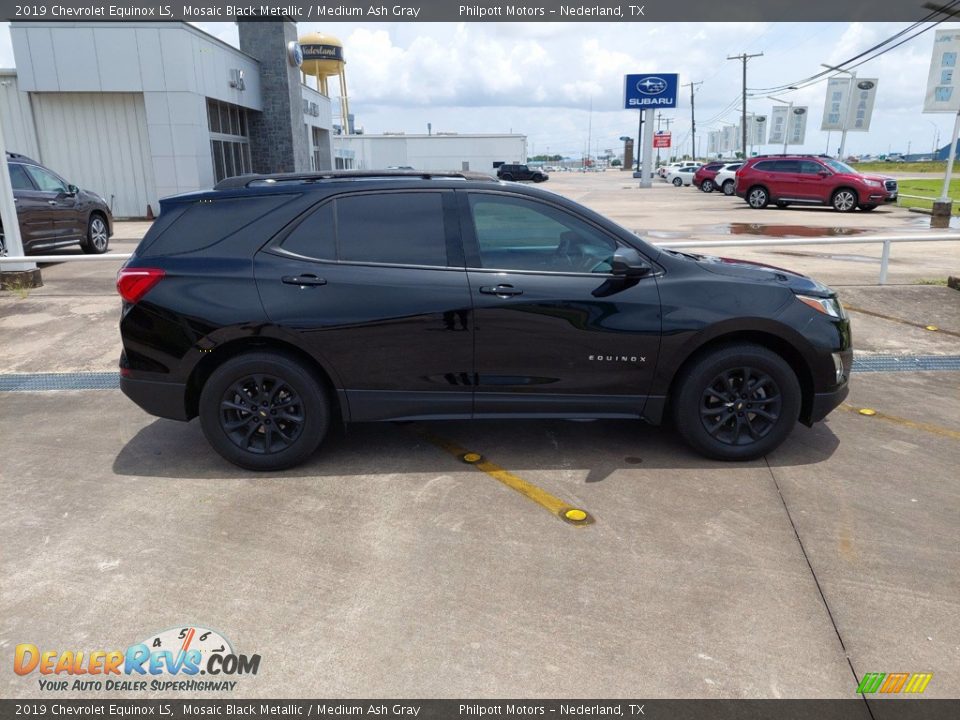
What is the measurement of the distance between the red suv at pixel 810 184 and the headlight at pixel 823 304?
21.5 metres

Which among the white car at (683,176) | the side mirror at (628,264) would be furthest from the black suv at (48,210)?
the white car at (683,176)

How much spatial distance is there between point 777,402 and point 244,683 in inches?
133

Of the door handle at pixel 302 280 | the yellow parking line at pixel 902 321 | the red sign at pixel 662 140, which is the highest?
the red sign at pixel 662 140

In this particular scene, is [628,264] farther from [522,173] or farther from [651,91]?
[522,173]

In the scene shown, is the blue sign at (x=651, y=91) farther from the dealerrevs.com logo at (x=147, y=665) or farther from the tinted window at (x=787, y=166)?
the dealerrevs.com logo at (x=147, y=665)

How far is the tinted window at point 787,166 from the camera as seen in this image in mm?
24156

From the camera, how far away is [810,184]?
23.8 meters

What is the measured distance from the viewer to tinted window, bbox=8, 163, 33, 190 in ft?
38.4

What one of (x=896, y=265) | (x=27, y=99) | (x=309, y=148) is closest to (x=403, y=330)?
(x=896, y=265)

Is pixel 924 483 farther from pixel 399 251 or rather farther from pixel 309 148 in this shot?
pixel 309 148

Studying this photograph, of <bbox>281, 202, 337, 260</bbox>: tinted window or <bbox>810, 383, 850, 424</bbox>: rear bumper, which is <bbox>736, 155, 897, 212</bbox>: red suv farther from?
<bbox>281, 202, 337, 260</bbox>: tinted window

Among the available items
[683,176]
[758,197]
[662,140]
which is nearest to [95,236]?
[758,197]

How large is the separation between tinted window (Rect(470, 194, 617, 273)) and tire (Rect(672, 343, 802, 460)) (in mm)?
905

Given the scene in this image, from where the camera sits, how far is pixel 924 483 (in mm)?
4129
